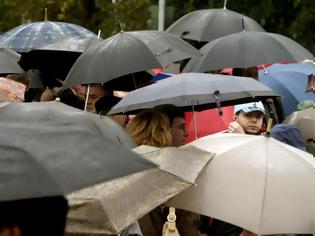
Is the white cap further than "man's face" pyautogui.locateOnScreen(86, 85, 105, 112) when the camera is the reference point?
No

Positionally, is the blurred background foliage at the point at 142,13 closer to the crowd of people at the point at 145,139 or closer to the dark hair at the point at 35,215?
the crowd of people at the point at 145,139

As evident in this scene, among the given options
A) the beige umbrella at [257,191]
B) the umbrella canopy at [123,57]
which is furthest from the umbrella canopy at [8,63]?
the beige umbrella at [257,191]

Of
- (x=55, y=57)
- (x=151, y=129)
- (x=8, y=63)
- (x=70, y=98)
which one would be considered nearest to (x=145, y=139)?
(x=151, y=129)

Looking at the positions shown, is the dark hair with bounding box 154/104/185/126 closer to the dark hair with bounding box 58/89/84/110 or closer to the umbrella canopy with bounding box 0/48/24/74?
the dark hair with bounding box 58/89/84/110

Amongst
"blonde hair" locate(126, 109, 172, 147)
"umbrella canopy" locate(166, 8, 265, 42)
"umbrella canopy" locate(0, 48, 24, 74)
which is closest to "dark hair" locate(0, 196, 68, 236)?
"blonde hair" locate(126, 109, 172, 147)

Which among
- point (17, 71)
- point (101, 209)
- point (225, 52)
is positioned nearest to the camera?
point (101, 209)

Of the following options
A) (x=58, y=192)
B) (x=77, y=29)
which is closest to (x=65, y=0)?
(x=77, y=29)

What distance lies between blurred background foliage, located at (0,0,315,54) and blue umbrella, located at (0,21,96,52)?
688 cm

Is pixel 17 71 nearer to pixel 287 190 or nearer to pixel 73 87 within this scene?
pixel 73 87

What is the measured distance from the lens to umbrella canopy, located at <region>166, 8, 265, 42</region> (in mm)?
10227

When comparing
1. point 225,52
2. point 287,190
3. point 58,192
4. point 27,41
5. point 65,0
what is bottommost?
point 65,0

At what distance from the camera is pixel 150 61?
7.13 meters

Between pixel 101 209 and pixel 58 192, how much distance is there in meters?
1.16

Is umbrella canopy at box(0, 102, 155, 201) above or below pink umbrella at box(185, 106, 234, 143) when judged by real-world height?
above
